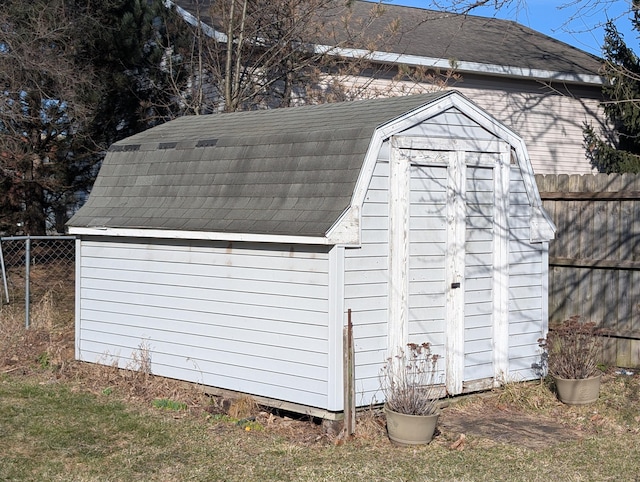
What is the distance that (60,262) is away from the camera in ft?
57.8

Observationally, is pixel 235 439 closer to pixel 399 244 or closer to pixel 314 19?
pixel 399 244

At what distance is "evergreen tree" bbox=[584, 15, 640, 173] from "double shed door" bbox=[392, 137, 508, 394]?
7.71 meters

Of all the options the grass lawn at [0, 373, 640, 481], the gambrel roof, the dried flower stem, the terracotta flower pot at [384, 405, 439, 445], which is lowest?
the grass lawn at [0, 373, 640, 481]

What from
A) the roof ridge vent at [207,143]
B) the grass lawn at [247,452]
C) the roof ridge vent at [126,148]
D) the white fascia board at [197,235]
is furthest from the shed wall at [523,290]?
the roof ridge vent at [126,148]

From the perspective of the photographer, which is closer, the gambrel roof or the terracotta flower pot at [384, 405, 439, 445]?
the terracotta flower pot at [384, 405, 439, 445]

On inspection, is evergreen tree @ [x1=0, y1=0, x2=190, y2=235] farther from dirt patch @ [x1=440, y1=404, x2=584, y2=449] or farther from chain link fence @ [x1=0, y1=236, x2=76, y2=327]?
dirt patch @ [x1=440, y1=404, x2=584, y2=449]

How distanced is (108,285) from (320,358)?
341 cm

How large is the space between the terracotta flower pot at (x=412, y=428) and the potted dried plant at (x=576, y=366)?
6.75 feet

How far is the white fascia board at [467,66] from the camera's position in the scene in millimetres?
16219

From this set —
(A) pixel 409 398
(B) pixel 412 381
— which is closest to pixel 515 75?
(B) pixel 412 381

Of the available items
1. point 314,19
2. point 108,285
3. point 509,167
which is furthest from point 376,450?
point 314,19

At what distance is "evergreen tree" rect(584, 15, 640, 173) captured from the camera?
17.2m

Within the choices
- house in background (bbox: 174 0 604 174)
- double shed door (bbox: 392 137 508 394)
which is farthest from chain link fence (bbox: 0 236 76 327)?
house in background (bbox: 174 0 604 174)

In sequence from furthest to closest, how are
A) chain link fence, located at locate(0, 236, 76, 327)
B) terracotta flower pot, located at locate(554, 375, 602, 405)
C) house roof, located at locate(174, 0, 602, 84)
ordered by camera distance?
house roof, located at locate(174, 0, 602, 84)
chain link fence, located at locate(0, 236, 76, 327)
terracotta flower pot, located at locate(554, 375, 602, 405)
